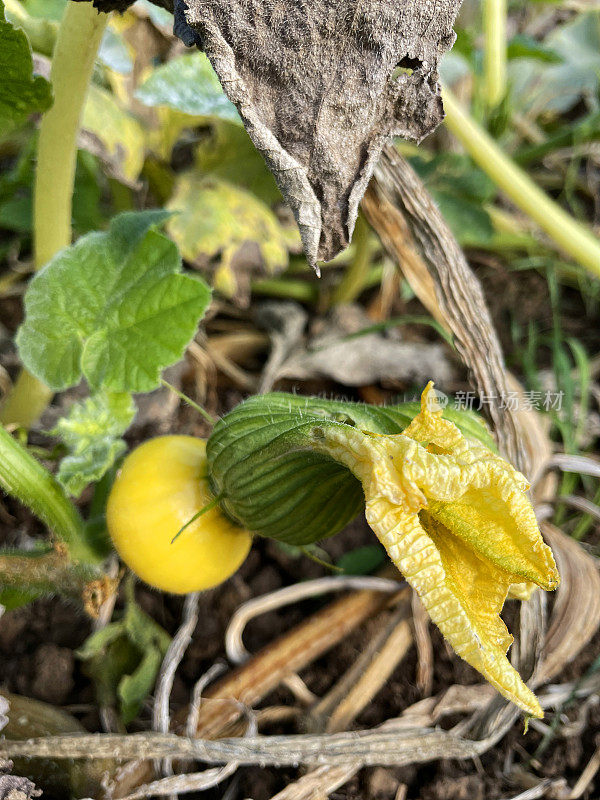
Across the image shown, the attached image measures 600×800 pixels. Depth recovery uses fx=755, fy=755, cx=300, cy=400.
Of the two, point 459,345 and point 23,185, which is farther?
point 23,185

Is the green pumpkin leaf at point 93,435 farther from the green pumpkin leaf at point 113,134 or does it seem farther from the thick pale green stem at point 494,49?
the thick pale green stem at point 494,49

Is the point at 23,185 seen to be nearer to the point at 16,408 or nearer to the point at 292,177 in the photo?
the point at 16,408

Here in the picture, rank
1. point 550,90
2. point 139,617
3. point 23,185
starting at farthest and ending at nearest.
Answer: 1. point 550,90
2. point 23,185
3. point 139,617

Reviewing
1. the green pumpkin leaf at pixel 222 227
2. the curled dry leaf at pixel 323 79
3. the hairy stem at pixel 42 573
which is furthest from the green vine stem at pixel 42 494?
the green pumpkin leaf at pixel 222 227

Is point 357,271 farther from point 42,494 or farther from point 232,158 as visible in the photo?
point 42,494

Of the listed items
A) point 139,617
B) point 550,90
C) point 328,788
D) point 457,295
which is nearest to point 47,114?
point 457,295

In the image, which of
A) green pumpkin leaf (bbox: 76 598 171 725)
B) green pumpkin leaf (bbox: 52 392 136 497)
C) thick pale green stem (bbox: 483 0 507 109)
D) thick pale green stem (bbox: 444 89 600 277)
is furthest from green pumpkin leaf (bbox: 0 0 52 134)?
thick pale green stem (bbox: 483 0 507 109)
